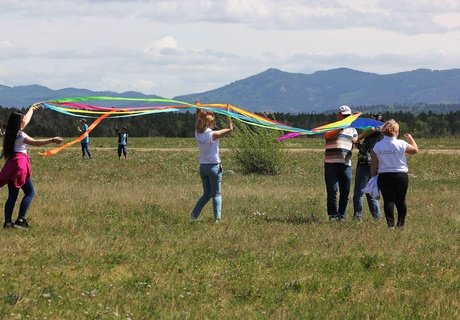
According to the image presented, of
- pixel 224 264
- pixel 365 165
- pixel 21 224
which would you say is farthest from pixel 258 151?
pixel 224 264

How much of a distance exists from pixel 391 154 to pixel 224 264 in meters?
4.38

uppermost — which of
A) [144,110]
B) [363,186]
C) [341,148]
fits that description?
[144,110]

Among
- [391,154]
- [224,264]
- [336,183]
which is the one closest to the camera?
[224,264]

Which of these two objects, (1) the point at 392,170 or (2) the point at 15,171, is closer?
(2) the point at 15,171

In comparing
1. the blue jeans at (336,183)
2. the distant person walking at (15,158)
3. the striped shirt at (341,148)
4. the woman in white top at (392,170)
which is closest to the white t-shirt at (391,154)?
the woman in white top at (392,170)

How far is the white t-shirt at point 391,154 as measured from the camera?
12.6m

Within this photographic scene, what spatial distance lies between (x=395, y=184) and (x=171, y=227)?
361cm

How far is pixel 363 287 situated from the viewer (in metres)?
8.58

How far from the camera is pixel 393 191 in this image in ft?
41.7

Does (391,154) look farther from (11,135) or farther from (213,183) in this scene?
(11,135)

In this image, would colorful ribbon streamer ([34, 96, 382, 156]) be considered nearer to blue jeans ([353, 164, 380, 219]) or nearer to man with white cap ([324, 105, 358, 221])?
man with white cap ([324, 105, 358, 221])

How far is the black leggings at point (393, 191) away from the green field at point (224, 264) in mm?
277

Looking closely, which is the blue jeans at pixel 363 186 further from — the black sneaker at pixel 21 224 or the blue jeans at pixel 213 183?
the black sneaker at pixel 21 224

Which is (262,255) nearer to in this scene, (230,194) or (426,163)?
(230,194)
